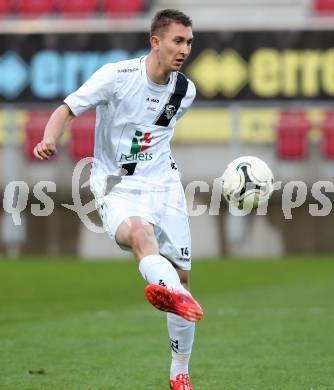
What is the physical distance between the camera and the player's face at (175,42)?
6566 mm

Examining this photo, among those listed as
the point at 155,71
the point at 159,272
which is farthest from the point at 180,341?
the point at 155,71

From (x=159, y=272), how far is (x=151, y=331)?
4.11 meters

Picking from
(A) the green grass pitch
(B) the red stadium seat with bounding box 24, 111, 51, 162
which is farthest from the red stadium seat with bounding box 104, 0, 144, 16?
(A) the green grass pitch

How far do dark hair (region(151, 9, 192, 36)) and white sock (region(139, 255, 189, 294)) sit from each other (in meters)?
1.41

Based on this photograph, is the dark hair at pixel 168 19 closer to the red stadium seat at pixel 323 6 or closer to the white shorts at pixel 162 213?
the white shorts at pixel 162 213

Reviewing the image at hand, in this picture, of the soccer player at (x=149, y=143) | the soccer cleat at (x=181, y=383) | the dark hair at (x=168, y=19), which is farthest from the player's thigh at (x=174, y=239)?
the dark hair at (x=168, y=19)

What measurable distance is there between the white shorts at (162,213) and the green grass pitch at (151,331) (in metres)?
0.90

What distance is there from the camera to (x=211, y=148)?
66.8 feet

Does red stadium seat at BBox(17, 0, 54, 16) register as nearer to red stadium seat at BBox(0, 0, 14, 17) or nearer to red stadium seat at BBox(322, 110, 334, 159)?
red stadium seat at BBox(0, 0, 14, 17)

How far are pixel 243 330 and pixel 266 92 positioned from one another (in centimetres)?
941

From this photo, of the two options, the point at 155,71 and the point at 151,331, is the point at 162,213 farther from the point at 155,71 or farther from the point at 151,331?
the point at 151,331

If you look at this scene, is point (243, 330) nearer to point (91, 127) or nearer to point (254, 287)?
point (254, 287)

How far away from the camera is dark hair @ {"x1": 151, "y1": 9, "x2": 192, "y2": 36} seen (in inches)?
260

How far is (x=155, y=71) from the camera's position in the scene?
22.3ft
